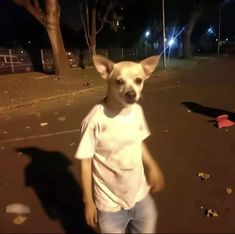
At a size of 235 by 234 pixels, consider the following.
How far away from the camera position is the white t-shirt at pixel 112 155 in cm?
296

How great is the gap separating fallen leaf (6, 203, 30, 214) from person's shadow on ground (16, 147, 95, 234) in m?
0.22

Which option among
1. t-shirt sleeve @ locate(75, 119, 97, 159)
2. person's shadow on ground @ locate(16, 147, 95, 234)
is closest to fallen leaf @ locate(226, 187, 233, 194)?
person's shadow on ground @ locate(16, 147, 95, 234)

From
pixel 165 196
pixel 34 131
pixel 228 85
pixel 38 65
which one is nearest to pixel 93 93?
pixel 228 85

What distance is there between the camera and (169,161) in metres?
6.85

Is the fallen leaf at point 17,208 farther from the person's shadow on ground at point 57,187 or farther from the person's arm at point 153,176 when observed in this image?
the person's arm at point 153,176

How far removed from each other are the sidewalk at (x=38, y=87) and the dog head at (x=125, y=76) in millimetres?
10584

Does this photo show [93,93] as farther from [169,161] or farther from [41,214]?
[41,214]

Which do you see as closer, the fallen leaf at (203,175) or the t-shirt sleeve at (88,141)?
the t-shirt sleeve at (88,141)

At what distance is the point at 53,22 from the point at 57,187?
17.6 metres

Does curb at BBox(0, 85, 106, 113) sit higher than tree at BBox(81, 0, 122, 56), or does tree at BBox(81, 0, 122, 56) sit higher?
tree at BBox(81, 0, 122, 56)

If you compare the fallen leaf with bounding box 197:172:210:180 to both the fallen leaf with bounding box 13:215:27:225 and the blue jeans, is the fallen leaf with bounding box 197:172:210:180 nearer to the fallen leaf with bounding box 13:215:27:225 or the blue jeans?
the fallen leaf with bounding box 13:215:27:225

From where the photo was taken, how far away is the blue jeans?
3008 mm

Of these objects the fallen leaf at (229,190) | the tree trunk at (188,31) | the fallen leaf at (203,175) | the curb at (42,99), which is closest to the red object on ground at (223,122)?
the fallen leaf at (203,175)

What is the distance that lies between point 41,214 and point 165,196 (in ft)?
4.87
